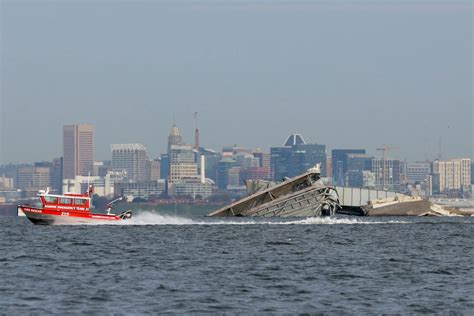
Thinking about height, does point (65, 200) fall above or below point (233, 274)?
above

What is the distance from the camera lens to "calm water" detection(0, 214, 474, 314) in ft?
159

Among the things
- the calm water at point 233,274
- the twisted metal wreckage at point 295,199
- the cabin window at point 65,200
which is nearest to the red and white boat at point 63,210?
the cabin window at point 65,200

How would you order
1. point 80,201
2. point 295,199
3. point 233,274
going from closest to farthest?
point 233,274 → point 80,201 → point 295,199

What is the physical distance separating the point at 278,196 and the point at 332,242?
71.8 metres

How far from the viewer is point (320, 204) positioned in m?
156

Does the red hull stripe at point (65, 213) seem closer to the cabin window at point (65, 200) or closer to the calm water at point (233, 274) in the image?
the cabin window at point (65, 200)

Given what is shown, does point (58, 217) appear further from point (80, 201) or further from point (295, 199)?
point (295, 199)

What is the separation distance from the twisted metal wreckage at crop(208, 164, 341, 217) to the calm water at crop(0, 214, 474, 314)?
5938 centimetres

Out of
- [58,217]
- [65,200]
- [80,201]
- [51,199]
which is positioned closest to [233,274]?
[58,217]

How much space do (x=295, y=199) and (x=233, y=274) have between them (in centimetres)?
9520

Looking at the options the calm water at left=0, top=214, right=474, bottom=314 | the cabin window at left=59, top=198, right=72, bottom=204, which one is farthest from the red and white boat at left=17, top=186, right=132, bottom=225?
the calm water at left=0, top=214, right=474, bottom=314

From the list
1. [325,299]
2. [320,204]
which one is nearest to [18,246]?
[325,299]

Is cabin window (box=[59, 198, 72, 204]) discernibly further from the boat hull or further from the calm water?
the calm water

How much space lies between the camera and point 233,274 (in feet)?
196
